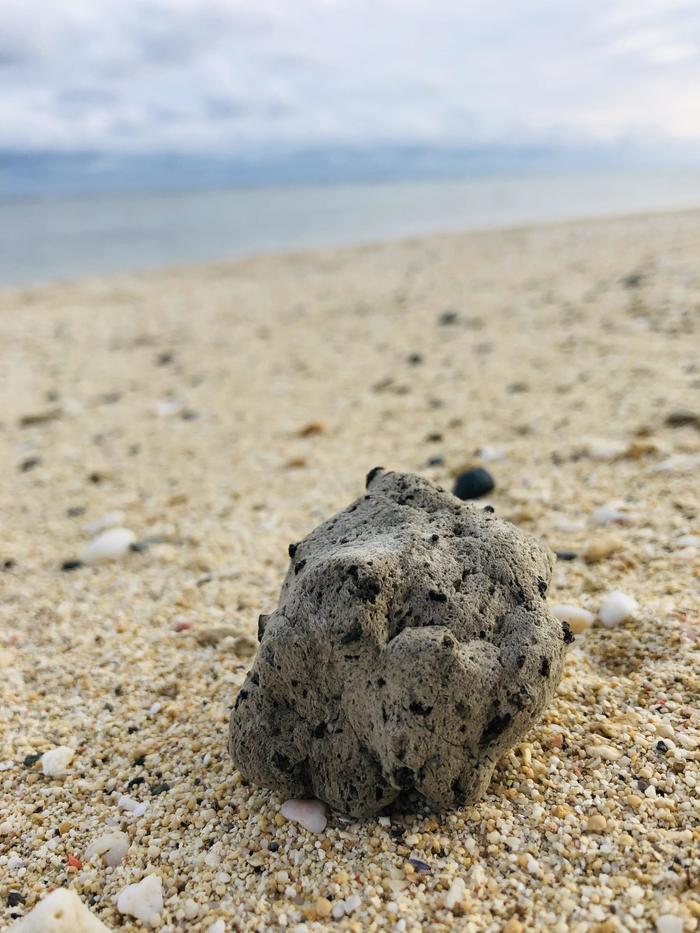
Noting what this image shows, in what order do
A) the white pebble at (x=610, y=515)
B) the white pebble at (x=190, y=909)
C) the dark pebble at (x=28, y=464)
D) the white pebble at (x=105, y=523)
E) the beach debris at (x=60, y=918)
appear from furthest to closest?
the dark pebble at (x=28, y=464) < the white pebble at (x=105, y=523) < the white pebble at (x=610, y=515) < the white pebble at (x=190, y=909) < the beach debris at (x=60, y=918)

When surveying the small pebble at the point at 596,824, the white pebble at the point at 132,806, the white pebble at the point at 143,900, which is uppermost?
the small pebble at the point at 596,824

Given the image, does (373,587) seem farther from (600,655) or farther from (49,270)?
(49,270)

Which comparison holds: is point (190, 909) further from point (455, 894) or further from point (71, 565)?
point (71, 565)

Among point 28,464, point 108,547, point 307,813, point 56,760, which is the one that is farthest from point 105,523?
point 307,813

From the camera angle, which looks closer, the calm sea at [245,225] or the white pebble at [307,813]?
the white pebble at [307,813]

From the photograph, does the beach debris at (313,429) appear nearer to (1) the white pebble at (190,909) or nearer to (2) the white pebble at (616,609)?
(2) the white pebble at (616,609)

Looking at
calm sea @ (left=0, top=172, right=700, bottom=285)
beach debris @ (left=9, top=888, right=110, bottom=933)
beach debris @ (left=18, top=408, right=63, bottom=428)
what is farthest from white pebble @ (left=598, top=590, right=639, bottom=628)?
calm sea @ (left=0, top=172, right=700, bottom=285)

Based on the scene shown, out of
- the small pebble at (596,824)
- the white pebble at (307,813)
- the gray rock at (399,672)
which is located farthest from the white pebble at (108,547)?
the small pebble at (596,824)
